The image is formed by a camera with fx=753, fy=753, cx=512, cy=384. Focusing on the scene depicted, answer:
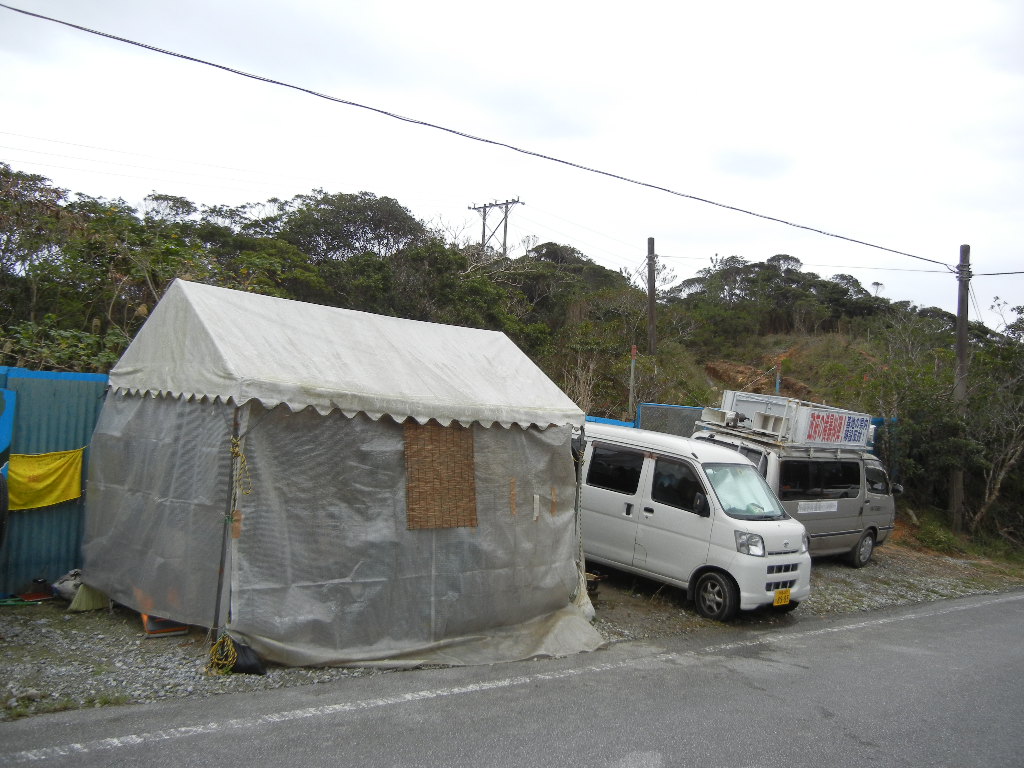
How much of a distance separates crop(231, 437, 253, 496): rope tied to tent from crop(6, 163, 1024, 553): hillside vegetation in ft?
14.6

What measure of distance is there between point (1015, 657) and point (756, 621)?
2532 millimetres

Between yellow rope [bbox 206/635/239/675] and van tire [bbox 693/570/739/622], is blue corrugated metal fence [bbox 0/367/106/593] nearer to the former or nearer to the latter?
yellow rope [bbox 206/635/239/675]

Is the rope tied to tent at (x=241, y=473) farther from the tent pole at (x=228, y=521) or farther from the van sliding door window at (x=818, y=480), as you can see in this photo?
the van sliding door window at (x=818, y=480)

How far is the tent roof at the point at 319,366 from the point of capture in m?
5.68

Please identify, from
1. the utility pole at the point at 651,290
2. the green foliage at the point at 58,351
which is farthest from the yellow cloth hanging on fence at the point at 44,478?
the utility pole at the point at 651,290

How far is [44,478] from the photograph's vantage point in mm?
6688

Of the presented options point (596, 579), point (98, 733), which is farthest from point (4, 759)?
point (596, 579)

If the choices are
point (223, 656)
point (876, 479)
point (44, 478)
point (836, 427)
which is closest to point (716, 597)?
point (836, 427)

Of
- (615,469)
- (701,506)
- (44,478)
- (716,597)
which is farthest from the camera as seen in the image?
(615,469)

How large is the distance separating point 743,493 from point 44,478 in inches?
278

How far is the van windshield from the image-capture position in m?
8.33

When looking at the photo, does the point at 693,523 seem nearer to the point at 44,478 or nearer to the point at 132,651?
the point at 132,651

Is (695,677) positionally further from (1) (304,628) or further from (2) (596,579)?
(1) (304,628)

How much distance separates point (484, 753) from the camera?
14.4 ft
